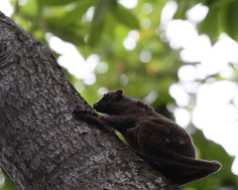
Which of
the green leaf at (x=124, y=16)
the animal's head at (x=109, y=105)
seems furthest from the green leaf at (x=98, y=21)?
the animal's head at (x=109, y=105)

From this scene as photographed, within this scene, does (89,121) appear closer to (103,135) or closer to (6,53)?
(103,135)

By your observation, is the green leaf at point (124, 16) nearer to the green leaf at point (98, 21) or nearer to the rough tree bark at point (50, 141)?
the green leaf at point (98, 21)

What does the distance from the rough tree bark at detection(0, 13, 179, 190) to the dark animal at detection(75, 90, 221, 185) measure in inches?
6.0

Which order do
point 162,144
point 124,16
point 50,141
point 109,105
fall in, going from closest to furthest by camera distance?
1. point 50,141
2. point 162,144
3. point 109,105
4. point 124,16

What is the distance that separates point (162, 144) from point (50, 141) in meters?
0.92

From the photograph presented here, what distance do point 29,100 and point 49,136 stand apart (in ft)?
0.91

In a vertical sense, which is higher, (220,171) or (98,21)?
(98,21)

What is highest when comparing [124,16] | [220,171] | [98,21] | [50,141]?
[124,16]

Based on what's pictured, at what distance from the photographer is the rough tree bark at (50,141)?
367 cm

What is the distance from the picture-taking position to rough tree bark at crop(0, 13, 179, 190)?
3.67 meters

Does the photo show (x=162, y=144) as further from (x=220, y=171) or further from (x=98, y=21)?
(x=98, y=21)

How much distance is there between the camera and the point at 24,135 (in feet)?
12.3

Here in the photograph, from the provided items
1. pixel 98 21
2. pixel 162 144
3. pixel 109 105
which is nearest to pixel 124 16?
pixel 98 21

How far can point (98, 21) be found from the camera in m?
5.90
